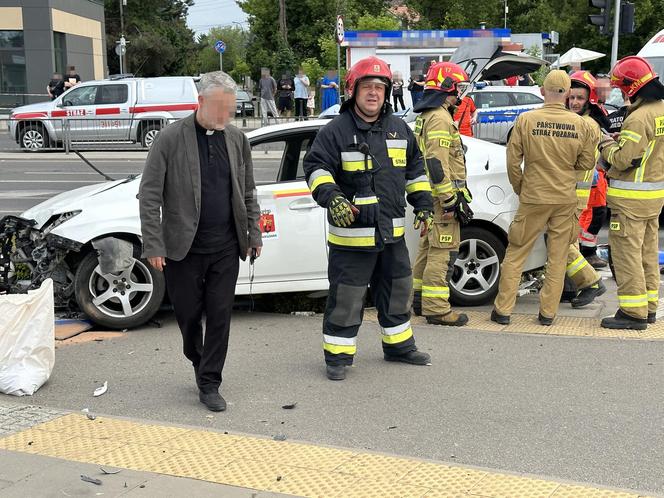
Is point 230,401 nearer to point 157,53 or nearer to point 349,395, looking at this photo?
point 349,395

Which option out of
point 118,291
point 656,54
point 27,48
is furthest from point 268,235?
point 27,48

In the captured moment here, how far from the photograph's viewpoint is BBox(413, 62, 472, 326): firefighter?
6203 mm

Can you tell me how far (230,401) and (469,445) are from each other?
1479 mm

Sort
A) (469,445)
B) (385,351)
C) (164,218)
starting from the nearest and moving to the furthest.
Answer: (469,445) → (164,218) → (385,351)

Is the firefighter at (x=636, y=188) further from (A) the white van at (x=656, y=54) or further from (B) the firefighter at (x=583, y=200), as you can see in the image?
(A) the white van at (x=656, y=54)

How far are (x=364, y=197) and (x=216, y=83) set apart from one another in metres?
1.15

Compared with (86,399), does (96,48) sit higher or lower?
higher

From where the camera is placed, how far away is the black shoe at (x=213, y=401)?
4828 millimetres

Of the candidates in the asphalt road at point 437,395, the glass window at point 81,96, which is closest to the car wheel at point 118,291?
the asphalt road at point 437,395

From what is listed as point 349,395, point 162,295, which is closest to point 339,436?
point 349,395

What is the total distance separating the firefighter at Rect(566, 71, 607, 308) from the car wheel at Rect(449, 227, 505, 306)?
1.93 ft

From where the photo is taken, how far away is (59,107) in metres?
20.4

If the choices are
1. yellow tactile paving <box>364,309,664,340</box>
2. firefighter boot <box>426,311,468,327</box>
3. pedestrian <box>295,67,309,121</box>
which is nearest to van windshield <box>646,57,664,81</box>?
yellow tactile paving <box>364,309,664,340</box>

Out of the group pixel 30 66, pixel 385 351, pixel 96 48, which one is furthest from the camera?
pixel 96 48
